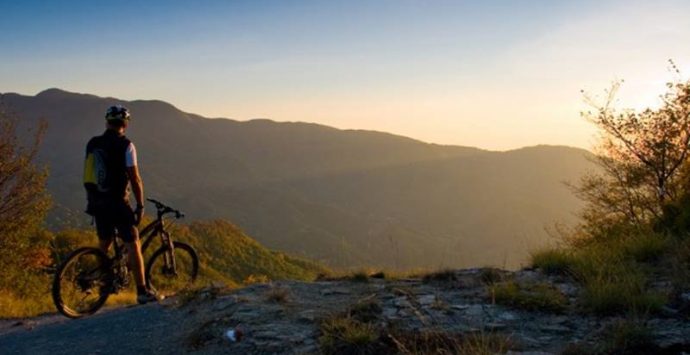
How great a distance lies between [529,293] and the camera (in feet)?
21.1

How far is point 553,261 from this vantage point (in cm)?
830

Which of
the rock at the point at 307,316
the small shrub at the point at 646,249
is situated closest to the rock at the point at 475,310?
the rock at the point at 307,316

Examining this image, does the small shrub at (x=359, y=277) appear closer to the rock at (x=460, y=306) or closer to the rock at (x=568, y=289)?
the rock at (x=460, y=306)

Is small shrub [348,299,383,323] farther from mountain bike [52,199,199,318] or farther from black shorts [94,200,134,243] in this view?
black shorts [94,200,134,243]

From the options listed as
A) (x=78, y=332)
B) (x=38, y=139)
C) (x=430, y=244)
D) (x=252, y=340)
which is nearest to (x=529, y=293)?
(x=252, y=340)

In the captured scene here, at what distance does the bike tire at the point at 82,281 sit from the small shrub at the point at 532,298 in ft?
17.9

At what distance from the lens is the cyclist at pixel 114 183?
8055mm

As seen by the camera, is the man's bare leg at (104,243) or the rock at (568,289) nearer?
the rock at (568,289)

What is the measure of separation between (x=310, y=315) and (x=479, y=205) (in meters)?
193

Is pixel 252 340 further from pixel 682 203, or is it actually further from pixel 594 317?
pixel 682 203

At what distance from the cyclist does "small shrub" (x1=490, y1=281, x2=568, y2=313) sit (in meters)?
4.90

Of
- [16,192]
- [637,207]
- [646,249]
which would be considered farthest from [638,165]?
[16,192]

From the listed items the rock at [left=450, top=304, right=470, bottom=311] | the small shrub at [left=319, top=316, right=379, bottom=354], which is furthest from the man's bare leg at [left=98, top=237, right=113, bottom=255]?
the rock at [left=450, top=304, right=470, bottom=311]

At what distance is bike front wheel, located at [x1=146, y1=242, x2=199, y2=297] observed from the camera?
9.44 metres
